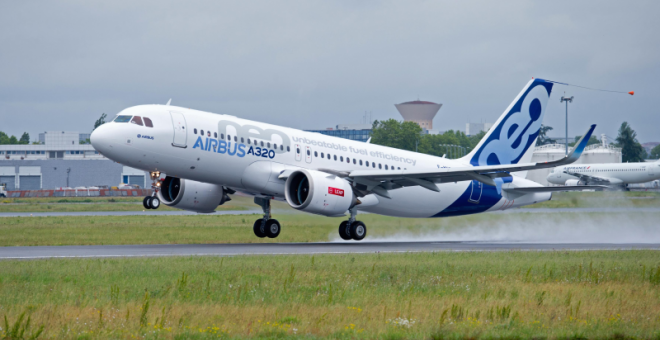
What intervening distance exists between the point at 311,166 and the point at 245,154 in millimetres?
3338

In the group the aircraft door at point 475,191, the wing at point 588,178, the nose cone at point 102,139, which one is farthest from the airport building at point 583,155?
the nose cone at point 102,139

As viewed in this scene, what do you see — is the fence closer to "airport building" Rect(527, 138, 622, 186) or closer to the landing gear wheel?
"airport building" Rect(527, 138, 622, 186)

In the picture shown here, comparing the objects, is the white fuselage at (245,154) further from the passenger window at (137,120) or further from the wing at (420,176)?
the wing at (420,176)

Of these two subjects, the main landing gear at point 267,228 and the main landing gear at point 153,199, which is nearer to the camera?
the main landing gear at point 153,199

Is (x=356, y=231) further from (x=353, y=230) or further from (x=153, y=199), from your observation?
(x=153, y=199)

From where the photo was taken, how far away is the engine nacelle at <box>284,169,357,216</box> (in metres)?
26.5

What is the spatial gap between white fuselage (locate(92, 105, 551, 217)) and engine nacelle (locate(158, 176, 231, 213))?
2.28m

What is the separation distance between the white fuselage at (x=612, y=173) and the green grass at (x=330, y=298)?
84.0 m

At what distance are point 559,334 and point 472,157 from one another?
24750 mm

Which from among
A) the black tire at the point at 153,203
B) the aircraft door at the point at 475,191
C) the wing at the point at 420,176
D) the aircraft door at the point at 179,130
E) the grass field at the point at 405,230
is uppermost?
the aircraft door at the point at 179,130

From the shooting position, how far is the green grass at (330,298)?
1066 centimetres

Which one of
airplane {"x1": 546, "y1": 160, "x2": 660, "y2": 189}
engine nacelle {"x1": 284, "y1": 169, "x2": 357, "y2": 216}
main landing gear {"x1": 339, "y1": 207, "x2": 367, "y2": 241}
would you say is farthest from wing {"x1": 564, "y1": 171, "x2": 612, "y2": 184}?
engine nacelle {"x1": 284, "y1": 169, "x2": 357, "y2": 216}

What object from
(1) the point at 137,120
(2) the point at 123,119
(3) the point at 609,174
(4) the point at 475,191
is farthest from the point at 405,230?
(3) the point at 609,174

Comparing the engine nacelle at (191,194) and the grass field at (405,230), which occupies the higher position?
the engine nacelle at (191,194)
